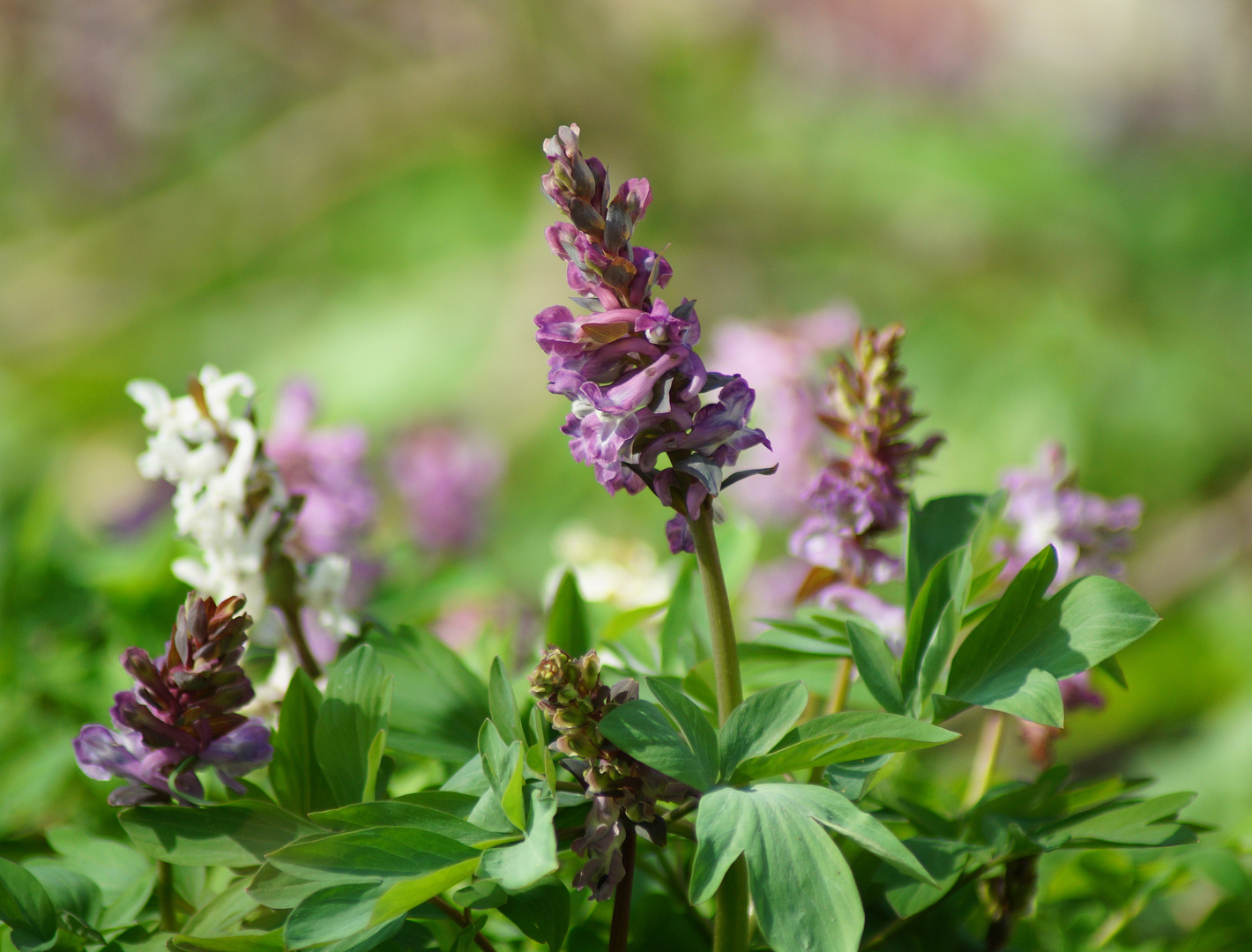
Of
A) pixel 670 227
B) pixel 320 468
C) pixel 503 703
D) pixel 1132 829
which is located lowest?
pixel 1132 829

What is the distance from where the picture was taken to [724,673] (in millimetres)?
384

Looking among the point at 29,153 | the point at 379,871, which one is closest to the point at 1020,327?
the point at 379,871

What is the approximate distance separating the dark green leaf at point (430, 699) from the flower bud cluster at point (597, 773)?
0.38 ft

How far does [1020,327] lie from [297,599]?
338cm

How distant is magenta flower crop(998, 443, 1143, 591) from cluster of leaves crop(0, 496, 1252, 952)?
0.19 feet

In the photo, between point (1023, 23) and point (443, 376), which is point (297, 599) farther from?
point (1023, 23)

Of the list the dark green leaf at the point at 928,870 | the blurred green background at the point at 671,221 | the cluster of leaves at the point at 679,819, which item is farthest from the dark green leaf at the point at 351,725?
the blurred green background at the point at 671,221

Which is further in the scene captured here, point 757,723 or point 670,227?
point 670,227

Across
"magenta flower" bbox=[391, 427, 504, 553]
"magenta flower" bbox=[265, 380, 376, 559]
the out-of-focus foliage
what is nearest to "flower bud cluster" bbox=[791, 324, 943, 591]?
"magenta flower" bbox=[265, 380, 376, 559]

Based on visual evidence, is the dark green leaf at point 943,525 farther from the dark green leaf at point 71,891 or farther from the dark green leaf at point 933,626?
the dark green leaf at point 71,891

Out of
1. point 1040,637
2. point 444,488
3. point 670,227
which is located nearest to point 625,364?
point 1040,637

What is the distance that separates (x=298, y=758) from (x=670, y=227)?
3553 millimetres

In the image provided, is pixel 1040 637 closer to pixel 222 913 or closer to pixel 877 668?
pixel 877 668

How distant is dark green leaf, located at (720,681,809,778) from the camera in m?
0.35
